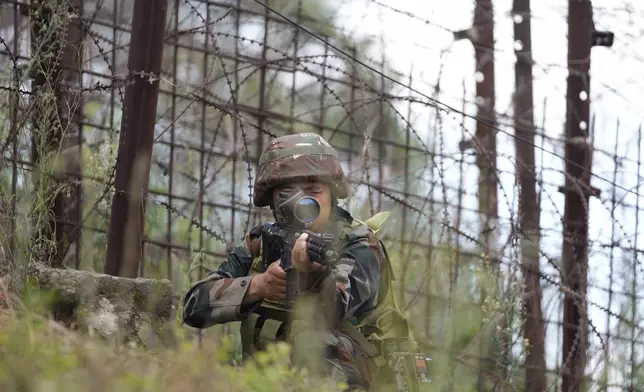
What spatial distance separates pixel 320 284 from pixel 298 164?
0.46 metres

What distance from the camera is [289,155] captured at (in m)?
3.90

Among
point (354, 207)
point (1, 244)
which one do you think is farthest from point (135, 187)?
point (354, 207)

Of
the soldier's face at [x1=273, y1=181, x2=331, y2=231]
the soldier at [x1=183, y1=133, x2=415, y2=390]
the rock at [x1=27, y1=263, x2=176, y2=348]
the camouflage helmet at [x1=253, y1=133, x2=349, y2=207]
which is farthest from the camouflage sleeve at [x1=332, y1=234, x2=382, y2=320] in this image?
the rock at [x1=27, y1=263, x2=176, y2=348]

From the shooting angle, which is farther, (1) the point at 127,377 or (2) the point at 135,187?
(2) the point at 135,187

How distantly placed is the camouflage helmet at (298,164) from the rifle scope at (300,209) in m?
0.21

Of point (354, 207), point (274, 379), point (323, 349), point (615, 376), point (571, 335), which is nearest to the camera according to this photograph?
point (274, 379)

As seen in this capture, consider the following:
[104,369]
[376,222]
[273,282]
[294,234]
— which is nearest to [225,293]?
[273,282]

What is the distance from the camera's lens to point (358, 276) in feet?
12.4

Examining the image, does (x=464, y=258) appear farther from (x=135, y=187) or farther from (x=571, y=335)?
(x=135, y=187)

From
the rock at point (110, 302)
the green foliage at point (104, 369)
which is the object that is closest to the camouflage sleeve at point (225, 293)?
the rock at point (110, 302)

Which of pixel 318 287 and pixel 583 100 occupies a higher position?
pixel 583 100

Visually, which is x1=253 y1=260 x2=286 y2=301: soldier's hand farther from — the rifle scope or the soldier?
the rifle scope

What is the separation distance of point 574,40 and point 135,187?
3.95 m

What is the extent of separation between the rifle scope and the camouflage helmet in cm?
21
